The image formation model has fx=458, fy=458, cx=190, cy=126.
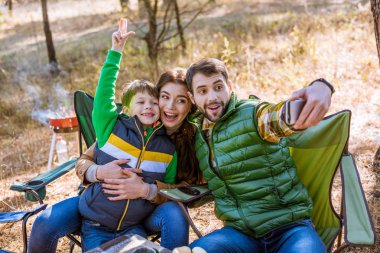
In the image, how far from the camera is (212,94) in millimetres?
2230

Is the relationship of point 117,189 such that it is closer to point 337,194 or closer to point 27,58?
point 337,194

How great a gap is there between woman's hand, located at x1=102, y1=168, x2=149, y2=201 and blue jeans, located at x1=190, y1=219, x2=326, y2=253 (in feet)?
1.25

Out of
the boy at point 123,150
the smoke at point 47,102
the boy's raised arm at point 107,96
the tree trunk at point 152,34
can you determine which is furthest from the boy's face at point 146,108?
the smoke at point 47,102

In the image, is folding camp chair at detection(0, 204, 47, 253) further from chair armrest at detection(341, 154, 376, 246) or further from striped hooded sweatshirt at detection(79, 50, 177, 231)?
chair armrest at detection(341, 154, 376, 246)

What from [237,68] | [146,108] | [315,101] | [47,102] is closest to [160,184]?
[146,108]

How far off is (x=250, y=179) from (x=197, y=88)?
51cm

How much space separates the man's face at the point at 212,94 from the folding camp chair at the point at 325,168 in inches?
15.5

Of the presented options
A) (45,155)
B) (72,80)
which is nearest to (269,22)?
(72,80)

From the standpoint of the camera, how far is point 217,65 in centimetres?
226

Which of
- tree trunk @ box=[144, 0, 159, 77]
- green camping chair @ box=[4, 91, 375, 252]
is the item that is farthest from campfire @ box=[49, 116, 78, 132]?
tree trunk @ box=[144, 0, 159, 77]

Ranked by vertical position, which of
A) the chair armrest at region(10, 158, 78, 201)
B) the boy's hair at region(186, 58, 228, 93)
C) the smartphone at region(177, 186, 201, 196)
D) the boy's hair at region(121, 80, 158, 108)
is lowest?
the smartphone at region(177, 186, 201, 196)

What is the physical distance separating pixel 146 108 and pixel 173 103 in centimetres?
14

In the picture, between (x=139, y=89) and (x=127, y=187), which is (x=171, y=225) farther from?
(x=139, y=89)

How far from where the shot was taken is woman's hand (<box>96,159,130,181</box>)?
2301 millimetres
